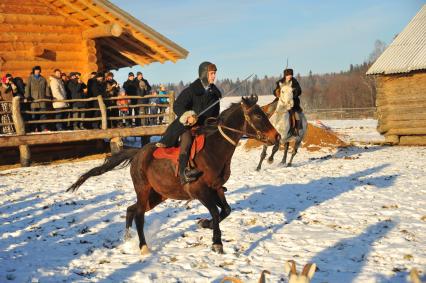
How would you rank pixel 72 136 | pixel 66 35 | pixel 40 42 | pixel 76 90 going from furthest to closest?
pixel 66 35 < pixel 40 42 < pixel 76 90 < pixel 72 136

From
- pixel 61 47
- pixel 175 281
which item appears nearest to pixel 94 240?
pixel 175 281

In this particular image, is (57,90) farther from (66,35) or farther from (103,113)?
(66,35)

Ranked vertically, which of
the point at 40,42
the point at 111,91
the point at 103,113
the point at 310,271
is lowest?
the point at 310,271

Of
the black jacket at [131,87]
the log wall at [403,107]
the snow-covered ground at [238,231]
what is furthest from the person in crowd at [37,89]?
the log wall at [403,107]

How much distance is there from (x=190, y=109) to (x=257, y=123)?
44.8 inches

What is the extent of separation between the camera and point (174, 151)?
22.5ft

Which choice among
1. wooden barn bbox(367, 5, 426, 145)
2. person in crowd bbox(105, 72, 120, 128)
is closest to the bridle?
person in crowd bbox(105, 72, 120, 128)

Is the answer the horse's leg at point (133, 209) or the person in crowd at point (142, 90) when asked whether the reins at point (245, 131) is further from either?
the person in crowd at point (142, 90)

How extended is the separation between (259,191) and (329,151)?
931 centimetres

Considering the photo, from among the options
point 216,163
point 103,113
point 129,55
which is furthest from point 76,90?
point 216,163

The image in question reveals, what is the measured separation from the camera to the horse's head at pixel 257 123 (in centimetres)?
650

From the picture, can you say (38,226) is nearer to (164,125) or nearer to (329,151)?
(164,125)

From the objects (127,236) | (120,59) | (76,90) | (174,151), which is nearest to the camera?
(174,151)

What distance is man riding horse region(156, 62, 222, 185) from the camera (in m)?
6.54
